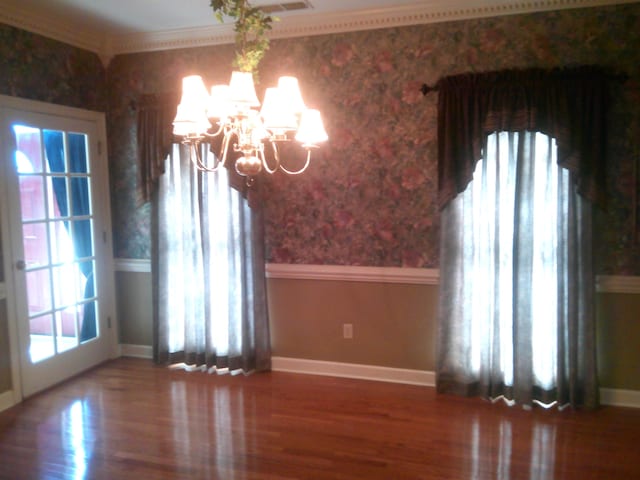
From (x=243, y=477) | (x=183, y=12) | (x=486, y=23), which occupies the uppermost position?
(x=183, y=12)

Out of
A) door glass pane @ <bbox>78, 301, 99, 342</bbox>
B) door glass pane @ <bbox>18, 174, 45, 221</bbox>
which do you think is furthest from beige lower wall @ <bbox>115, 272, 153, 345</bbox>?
door glass pane @ <bbox>18, 174, 45, 221</bbox>

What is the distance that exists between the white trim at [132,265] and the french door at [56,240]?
0.32 feet

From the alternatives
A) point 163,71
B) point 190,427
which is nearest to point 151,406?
point 190,427

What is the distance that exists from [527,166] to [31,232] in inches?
142

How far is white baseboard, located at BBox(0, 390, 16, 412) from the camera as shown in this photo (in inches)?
142

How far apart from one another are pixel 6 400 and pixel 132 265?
144 centimetres

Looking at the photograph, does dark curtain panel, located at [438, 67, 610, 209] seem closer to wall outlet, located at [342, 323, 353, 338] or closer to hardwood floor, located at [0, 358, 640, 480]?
wall outlet, located at [342, 323, 353, 338]

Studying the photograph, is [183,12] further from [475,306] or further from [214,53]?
[475,306]

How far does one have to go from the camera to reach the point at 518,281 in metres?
3.46

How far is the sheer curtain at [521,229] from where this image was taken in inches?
129

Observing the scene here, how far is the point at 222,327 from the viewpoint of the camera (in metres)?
4.22

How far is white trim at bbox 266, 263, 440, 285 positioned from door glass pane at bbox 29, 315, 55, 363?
177 cm

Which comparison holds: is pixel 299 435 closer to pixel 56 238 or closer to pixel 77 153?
pixel 56 238

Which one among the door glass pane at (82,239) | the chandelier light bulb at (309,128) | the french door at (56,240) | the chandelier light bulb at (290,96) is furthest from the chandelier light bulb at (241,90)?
Answer: the door glass pane at (82,239)
